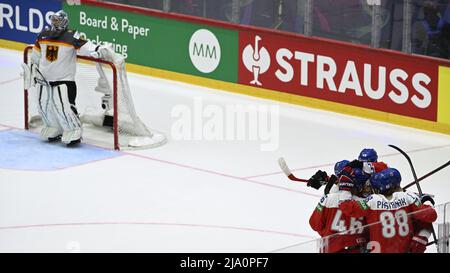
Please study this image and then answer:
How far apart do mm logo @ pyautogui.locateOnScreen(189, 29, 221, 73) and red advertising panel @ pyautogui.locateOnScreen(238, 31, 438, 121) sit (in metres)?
0.37

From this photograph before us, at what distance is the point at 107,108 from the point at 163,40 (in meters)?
2.45

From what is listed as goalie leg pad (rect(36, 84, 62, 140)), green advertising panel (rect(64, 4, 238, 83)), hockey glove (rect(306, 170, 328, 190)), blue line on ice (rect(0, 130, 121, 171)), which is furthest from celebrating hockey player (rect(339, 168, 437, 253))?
green advertising panel (rect(64, 4, 238, 83))

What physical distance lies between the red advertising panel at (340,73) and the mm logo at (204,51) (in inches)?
14.6

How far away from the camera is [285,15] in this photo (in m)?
15.4

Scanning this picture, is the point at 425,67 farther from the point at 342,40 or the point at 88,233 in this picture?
the point at 88,233

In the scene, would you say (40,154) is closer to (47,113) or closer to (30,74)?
(47,113)

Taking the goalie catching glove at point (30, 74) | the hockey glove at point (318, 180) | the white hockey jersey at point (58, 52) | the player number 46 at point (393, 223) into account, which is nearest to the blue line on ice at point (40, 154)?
the goalie catching glove at point (30, 74)

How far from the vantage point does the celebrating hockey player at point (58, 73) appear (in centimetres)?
1352

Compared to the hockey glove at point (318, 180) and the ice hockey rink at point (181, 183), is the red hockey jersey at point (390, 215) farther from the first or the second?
the ice hockey rink at point (181, 183)

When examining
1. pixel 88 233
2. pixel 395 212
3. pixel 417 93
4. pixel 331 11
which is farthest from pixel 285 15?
pixel 395 212

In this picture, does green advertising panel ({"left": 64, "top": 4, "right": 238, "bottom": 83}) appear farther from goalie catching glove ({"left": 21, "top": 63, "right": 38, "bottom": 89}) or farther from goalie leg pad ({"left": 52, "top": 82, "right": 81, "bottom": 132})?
goalie catching glove ({"left": 21, "top": 63, "right": 38, "bottom": 89})

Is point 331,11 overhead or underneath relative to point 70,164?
overhead
